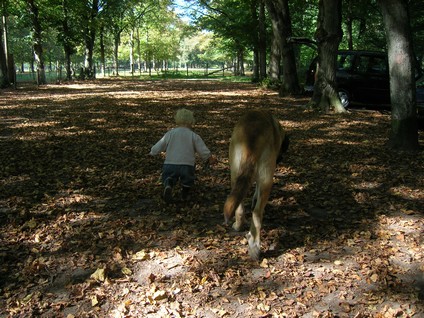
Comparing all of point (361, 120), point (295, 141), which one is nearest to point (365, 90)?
point (361, 120)

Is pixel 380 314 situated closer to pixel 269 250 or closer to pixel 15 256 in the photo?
pixel 269 250

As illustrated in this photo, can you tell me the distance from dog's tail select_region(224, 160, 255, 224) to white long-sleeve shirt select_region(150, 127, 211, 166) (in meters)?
1.42

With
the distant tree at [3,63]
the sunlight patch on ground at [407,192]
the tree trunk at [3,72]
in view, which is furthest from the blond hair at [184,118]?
the tree trunk at [3,72]

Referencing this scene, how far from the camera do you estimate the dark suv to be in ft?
43.1

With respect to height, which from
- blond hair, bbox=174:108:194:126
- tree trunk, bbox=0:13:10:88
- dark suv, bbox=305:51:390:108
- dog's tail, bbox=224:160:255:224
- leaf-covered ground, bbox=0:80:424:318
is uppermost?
tree trunk, bbox=0:13:10:88

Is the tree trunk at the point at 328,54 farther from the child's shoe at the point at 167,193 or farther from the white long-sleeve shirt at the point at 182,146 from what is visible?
the child's shoe at the point at 167,193

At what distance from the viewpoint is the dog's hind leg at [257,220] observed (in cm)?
365

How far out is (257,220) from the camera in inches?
145

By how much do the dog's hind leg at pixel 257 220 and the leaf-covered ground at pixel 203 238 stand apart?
123 millimetres

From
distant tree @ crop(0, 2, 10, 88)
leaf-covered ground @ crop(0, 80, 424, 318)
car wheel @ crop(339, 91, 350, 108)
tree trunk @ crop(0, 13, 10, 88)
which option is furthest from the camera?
tree trunk @ crop(0, 13, 10, 88)

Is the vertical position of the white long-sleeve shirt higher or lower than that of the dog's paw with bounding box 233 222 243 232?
higher

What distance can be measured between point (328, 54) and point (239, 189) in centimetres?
1006

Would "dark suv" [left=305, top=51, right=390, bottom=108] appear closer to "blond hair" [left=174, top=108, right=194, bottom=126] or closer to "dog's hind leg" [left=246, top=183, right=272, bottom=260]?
"blond hair" [left=174, top=108, right=194, bottom=126]

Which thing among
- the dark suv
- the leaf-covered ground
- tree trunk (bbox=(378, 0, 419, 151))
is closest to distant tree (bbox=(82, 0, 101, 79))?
the dark suv
